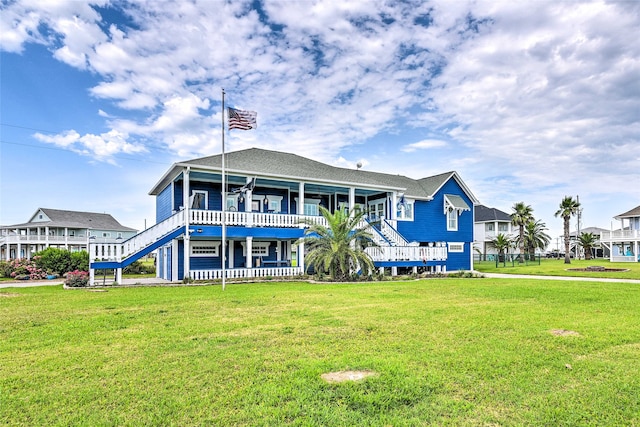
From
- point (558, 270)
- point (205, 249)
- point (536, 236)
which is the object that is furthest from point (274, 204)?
point (536, 236)

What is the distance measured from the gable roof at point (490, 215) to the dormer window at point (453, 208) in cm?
3029

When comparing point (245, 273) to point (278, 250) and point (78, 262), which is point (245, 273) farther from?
point (78, 262)

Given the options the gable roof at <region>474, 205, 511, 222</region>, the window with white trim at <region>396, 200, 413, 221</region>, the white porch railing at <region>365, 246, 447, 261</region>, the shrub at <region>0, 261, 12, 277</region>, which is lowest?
the shrub at <region>0, 261, 12, 277</region>

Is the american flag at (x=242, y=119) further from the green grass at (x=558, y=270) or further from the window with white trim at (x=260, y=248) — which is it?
the green grass at (x=558, y=270)

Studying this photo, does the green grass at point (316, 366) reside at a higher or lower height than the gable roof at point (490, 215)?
lower

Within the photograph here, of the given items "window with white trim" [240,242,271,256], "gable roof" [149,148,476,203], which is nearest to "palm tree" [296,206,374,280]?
"gable roof" [149,148,476,203]

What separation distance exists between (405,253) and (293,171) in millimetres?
7966

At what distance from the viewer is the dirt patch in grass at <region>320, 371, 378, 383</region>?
444 cm

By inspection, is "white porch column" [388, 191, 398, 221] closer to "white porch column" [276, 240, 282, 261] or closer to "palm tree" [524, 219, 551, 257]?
"white porch column" [276, 240, 282, 261]

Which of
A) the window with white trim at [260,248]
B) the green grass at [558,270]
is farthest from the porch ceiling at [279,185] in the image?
the green grass at [558,270]

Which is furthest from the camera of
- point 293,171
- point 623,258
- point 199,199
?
point 623,258

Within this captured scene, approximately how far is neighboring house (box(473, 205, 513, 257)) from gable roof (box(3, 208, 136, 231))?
5221cm

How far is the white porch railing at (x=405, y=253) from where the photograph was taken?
862 inches

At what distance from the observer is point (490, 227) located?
57.9 metres
